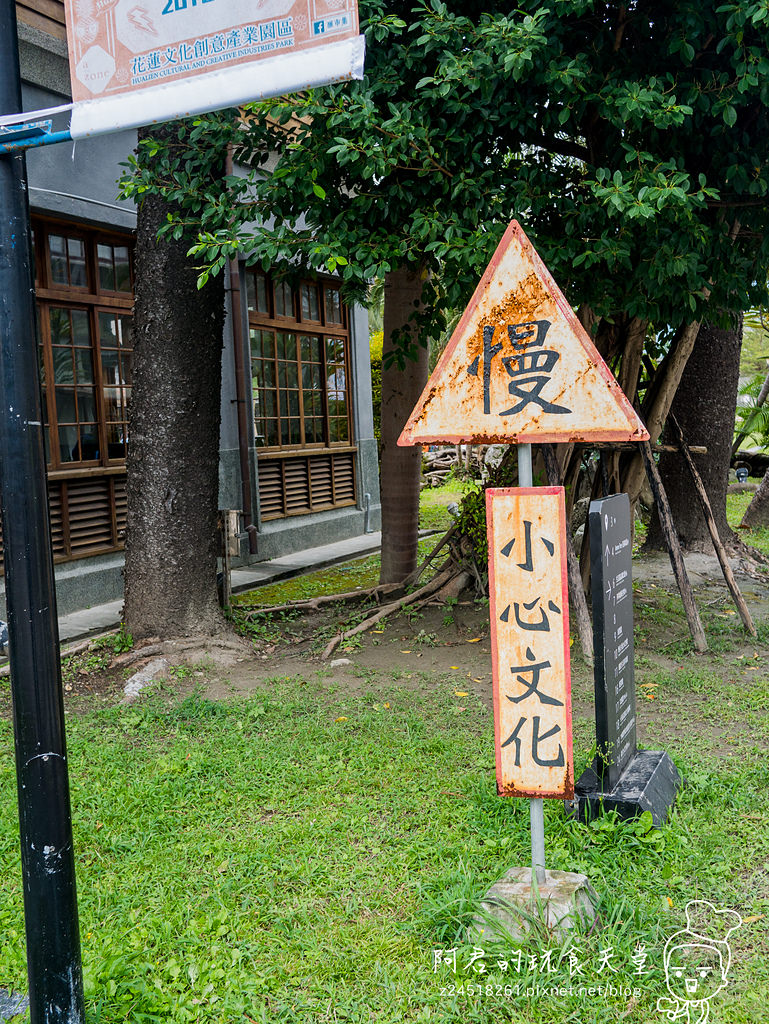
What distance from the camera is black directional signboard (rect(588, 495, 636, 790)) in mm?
4195

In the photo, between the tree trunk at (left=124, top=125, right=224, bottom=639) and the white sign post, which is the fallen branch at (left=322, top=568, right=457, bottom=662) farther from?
the white sign post

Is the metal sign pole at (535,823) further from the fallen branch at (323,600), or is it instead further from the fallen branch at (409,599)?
the fallen branch at (323,600)

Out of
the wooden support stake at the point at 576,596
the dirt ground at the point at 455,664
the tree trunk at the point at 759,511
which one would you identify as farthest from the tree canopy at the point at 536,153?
the tree trunk at the point at 759,511

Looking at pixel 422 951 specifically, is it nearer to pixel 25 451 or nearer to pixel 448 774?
pixel 448 774

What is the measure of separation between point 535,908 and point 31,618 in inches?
79.3

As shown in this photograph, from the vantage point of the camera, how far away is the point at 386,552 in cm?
926

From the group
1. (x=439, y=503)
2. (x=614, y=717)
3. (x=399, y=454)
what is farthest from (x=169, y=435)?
(x=439, y=503)

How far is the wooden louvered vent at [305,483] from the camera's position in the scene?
1252cm

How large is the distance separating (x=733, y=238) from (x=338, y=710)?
4.53 m

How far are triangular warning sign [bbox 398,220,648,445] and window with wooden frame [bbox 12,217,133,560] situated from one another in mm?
6307

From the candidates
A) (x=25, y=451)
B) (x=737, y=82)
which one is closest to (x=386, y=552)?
(x=737, y=82)

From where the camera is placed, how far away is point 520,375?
3346 mm

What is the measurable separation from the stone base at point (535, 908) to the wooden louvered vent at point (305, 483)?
9.33 meters

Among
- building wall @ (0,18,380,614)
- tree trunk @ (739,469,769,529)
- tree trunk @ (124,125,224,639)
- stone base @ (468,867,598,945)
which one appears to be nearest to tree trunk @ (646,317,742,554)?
tree trunk @ (739,469,769,529)
